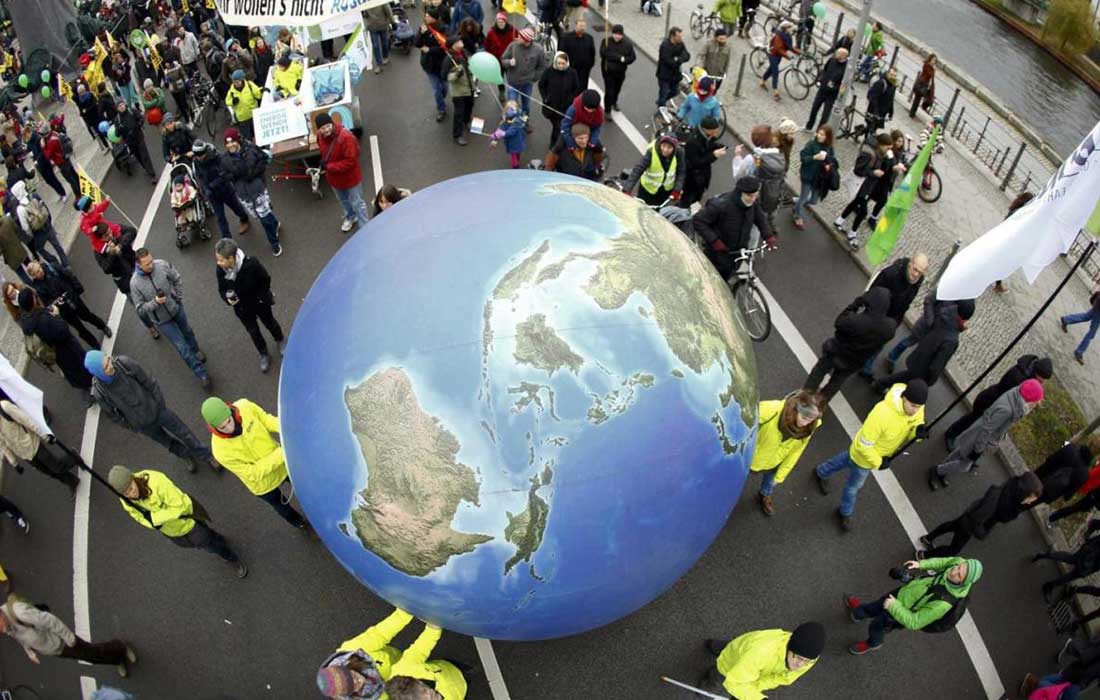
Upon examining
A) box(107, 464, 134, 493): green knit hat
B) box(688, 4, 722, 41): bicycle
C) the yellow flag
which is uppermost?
box(688, 4, 722, 41): bicycle

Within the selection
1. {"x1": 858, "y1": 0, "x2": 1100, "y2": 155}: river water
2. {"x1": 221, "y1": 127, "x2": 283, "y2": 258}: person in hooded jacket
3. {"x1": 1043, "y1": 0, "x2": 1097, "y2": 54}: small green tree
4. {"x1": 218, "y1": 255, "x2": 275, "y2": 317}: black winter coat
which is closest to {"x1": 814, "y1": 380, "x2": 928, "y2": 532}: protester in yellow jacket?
{"x1": 218, "y1": 255, "x2": 275, "y2": 317}: black winter coat

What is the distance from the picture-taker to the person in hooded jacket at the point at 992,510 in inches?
228

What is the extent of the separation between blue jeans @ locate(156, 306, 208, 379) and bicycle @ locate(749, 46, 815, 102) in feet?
38.0

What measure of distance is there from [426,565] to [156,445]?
555 cm

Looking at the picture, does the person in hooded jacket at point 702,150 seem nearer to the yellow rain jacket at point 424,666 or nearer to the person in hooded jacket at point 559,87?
the person in hooded jacket at point 559,87

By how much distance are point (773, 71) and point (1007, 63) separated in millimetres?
10887

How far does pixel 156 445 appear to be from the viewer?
7996 mm

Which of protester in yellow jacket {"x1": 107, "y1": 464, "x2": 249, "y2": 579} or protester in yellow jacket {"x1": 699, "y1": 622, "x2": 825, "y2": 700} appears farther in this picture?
protester in yellow jacket {"x1": 107, "y1": 464, "x2": 249, "y2": 579}

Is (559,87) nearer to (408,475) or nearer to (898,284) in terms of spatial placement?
(898,284)

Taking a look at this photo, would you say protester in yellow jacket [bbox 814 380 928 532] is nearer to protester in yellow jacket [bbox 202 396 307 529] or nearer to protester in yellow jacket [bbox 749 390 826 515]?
protester in yellow jacket [bbox 749 390 826 515]

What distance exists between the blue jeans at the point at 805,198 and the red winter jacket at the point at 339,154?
21.2 feet

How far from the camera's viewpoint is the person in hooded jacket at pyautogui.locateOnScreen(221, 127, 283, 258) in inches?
373

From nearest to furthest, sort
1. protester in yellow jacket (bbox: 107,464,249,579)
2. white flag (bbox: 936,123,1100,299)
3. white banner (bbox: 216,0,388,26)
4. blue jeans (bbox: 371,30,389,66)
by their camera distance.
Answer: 1. protester in yellow jacket (bbox: 107,464,249,579)
2. white flag (bbox: 936,123,1100,299)
3. white banner (bbox: 216,0,388,26)
4. blue jeans (bbox: 371,30,389,66)

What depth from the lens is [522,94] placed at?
38.1 ft
